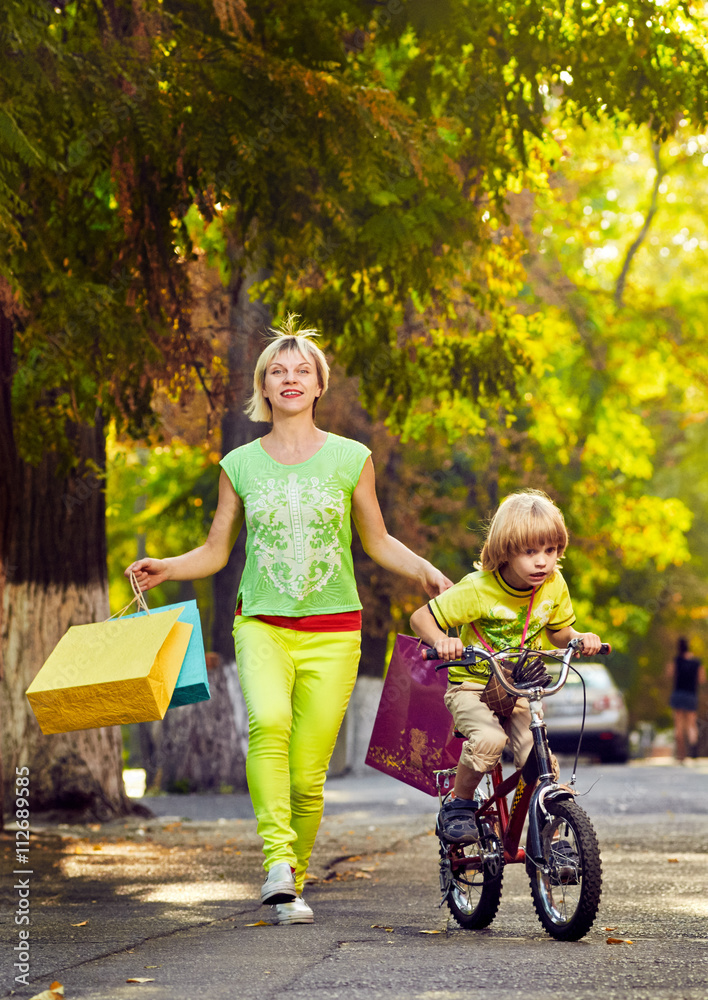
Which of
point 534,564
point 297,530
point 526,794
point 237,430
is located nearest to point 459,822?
point 526,794

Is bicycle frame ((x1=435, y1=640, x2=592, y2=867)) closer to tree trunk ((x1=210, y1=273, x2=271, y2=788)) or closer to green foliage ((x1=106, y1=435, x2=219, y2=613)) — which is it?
tree trunk ((x1=210, y1=273, x2=271, y2=788))

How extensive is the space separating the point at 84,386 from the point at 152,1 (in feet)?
8.27

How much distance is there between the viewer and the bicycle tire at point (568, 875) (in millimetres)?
4738

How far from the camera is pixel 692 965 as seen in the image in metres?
4.53

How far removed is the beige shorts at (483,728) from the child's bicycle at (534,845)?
11 cm

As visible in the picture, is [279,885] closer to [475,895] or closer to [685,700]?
[475,895]

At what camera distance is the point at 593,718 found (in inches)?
893

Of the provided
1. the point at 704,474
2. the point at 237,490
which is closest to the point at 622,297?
the point at 704,474

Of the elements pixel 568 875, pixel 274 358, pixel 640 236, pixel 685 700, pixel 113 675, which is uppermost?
pixel 640 236

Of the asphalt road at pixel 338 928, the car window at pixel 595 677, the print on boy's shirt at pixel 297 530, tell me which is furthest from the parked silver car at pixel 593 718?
the print on boy's shirt at pixel 297 530

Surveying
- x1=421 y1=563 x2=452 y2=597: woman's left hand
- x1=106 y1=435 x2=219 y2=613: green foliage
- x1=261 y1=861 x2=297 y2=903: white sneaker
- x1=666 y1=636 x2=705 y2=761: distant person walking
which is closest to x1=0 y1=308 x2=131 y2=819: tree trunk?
x1=106 y1=435 x2=219 y2=613: green foliage

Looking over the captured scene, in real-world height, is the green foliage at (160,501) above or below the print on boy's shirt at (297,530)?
above

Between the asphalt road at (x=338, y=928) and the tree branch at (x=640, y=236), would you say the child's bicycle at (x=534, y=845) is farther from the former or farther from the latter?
the tree branch at (x=640, y=236)

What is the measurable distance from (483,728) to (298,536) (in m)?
1.00
